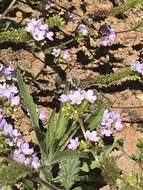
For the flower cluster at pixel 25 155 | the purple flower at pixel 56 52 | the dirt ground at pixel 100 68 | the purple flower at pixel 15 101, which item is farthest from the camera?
the purple flower at pixel 56 52

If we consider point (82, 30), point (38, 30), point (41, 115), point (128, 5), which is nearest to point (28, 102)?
point (41, 115)

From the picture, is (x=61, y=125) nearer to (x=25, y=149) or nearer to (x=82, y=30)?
(x=25, y=149)

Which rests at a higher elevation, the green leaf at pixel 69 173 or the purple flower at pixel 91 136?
the purple flower at pixel 91 136

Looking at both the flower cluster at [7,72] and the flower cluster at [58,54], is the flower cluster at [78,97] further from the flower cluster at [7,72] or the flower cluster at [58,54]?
the flower cluster at [58,54]

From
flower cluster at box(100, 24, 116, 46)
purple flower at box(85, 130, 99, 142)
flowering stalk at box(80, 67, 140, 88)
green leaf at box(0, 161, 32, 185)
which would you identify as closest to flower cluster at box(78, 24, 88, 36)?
flower cluster at box(100, 24, 116, 46)

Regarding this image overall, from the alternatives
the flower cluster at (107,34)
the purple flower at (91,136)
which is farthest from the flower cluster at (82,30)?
the purple flower at (91,136)

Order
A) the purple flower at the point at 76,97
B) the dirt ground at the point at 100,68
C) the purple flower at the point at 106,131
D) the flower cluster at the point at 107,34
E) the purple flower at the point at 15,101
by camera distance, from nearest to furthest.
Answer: the purple flower at the point at 76,97 → the purple flower at the point at 15,101 → the purple flower at the point at 106,131 → the dirt ground at the point at 100,68 → the flower cluster at the point at 107,34

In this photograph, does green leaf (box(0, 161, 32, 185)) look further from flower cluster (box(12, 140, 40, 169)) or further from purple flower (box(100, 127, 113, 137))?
purple flower (box(100, 127, 113, 137))
